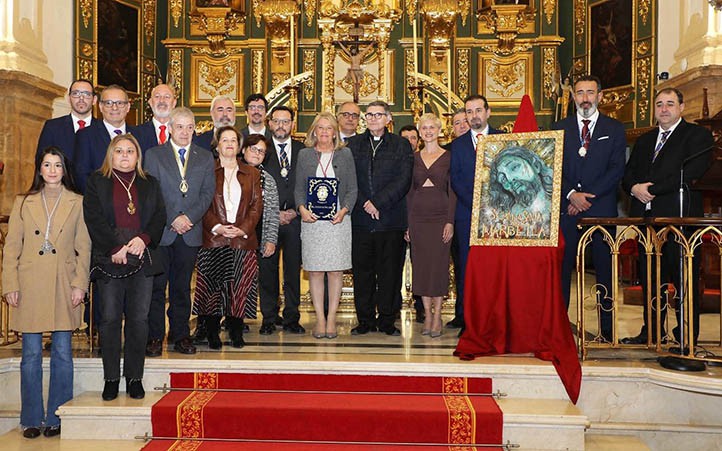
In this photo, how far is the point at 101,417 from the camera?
4102 millimetres

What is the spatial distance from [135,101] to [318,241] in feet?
24.8

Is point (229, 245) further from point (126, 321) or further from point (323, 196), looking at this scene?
point (126, 321)

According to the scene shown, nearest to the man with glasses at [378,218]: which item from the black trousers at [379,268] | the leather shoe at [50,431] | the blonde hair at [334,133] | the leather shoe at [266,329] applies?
the black trousers at [379,268]

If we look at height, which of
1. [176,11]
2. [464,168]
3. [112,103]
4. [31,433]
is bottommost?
[31,433]

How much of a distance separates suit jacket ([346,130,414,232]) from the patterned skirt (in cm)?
95

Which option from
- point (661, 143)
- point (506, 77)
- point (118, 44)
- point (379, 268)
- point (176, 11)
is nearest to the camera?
point (661, 143)

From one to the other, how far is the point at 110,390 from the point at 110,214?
103 centimetres

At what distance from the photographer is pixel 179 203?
4668 mm

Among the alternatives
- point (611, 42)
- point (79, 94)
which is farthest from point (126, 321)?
point (611, 42)

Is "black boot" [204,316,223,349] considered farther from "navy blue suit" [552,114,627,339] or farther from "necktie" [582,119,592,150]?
"necktie" [582,119,592,150]

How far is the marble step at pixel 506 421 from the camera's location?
13.1 ft

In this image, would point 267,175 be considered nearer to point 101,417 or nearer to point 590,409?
point 101,417

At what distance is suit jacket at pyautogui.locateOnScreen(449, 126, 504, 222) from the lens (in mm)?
5090

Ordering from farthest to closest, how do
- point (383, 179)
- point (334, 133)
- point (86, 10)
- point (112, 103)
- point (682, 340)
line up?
point (86, 10)
point (383, 179)
point (334, 133)
point (112, 103)
point (682, 340)
